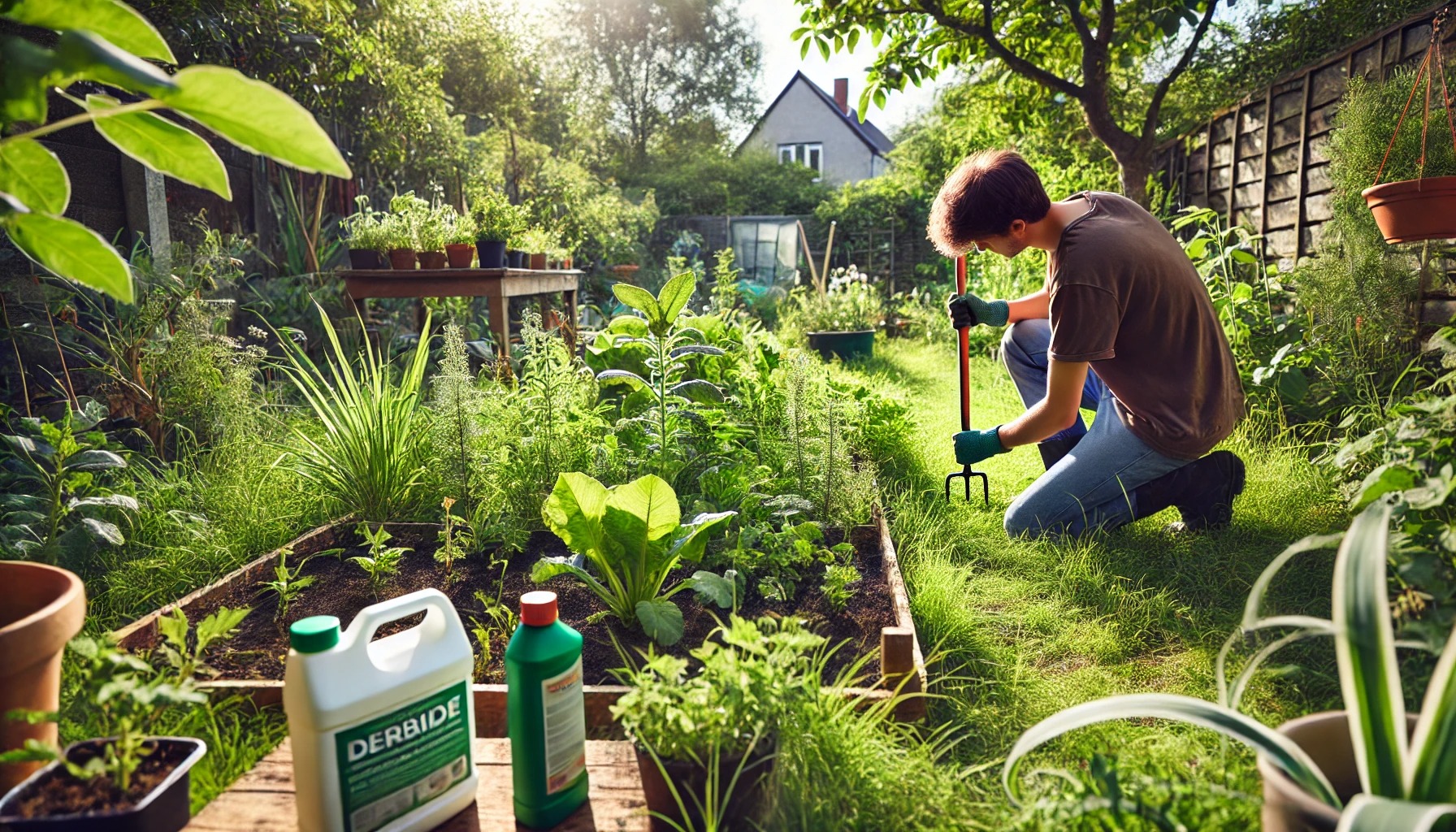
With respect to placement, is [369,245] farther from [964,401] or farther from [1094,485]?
[1094,485]

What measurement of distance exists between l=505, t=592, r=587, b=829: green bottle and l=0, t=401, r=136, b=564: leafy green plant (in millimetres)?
1399

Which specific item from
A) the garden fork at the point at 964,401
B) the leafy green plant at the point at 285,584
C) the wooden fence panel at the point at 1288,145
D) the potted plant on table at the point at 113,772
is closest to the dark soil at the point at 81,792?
the potted plant on table at the point at 113,772

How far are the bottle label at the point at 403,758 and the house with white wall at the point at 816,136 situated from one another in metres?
21.6

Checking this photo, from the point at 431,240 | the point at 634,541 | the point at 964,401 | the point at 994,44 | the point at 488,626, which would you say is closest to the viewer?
the point at 634,541

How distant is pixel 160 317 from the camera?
3094 mm

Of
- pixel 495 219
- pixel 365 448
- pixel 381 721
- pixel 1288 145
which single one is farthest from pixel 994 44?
pixel 381 721

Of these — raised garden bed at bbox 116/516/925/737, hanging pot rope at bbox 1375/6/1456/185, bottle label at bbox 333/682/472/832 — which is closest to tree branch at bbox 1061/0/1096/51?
hanging pot rope at bbox 1375/6/1456/185

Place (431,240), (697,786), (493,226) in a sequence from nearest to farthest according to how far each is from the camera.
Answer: (697,786) → (431,240) → (493,226)

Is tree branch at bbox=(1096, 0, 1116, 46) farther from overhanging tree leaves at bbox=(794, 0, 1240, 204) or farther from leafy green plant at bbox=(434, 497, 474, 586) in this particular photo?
leafy green plant at bbox=(434, 497, 474, 586)

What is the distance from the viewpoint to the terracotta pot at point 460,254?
436 cm

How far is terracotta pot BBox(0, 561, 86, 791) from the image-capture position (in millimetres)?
1152

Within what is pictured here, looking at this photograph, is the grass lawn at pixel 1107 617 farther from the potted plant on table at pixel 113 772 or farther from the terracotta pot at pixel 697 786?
the potted plant on table at pixel 113 772

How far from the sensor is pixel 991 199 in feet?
8.19

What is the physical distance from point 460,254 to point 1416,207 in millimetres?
3866
